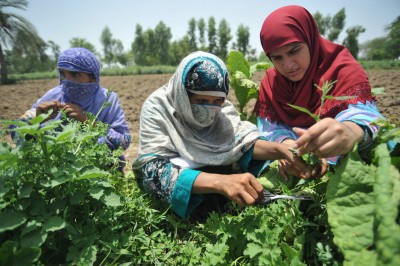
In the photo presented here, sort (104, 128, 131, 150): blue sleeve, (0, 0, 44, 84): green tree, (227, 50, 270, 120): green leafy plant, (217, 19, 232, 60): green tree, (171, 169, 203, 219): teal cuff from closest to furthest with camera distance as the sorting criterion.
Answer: (171, 169, 203, 219): teal cuff
(104, 128, 131, 150): blue sleeve
(227, 50, 270, 120): green leafy plant
(0, 0, 44, 84): green tree
(217, 19, 232, 60): green tree

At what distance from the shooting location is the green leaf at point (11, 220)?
1.09 meters

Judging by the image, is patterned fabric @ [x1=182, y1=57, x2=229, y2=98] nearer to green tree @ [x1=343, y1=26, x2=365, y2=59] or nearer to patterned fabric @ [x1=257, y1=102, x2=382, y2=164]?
patterned fabric @ [x1=257, y1=102, x2=382, y2=164]

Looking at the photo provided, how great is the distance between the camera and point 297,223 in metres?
1.44

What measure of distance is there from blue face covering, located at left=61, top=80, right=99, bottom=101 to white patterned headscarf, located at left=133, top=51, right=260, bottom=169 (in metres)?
0.92

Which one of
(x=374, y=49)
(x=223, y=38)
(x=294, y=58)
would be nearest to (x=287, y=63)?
(x=294, y=58)

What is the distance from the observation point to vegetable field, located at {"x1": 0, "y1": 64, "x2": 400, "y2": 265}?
964 millimetres

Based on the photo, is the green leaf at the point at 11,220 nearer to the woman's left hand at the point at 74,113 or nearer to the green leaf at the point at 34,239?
the green leaf at the point at 34,239

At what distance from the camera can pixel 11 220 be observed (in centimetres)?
111

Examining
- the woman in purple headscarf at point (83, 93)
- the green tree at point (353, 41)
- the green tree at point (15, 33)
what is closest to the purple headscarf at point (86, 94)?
the woman in purple headscarf at point (83, 93)

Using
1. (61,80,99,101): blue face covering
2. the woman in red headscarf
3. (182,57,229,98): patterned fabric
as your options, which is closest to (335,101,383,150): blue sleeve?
the woman in red headscarf

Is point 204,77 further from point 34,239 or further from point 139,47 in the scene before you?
point 139,47

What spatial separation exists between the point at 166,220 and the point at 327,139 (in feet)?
4.18

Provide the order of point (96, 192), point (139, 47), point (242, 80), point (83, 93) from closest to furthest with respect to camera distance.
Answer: point (96, 192) < point (83, 93) < point (242, 80) < point (139, 47)

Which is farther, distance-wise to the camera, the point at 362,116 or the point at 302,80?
the point at 302,80
